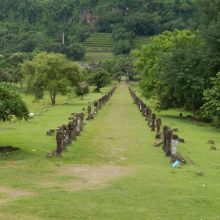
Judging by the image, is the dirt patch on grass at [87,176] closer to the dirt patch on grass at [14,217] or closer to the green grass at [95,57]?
the dirt patch on grass at [14,217]

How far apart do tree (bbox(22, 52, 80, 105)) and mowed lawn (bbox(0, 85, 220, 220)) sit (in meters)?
27.5

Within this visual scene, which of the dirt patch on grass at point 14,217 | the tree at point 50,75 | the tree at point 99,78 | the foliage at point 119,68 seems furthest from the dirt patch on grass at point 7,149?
the foliage at point 119,68

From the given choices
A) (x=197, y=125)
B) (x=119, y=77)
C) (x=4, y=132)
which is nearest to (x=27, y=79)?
(x=197, y=125)

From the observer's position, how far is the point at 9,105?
1895 centimetres

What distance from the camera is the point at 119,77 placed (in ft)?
480

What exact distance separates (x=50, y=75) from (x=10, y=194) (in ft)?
134

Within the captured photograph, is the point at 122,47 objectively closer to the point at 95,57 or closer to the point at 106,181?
the point at 95,57

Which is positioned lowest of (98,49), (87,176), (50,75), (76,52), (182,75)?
(87,176)

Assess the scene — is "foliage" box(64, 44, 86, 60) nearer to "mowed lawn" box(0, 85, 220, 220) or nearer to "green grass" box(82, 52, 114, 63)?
"green grass" box(82, 52, 114, 63)

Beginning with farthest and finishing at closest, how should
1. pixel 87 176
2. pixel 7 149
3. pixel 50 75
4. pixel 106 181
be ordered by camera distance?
pixel 50 75, pixel 7 149, pixel 87 176, pixel 106 181

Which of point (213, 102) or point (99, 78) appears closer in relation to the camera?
point (213, 102)

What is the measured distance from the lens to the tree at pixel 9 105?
1879 centimetres

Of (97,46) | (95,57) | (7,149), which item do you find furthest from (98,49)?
(7,149)

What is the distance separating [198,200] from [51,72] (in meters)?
41.9
